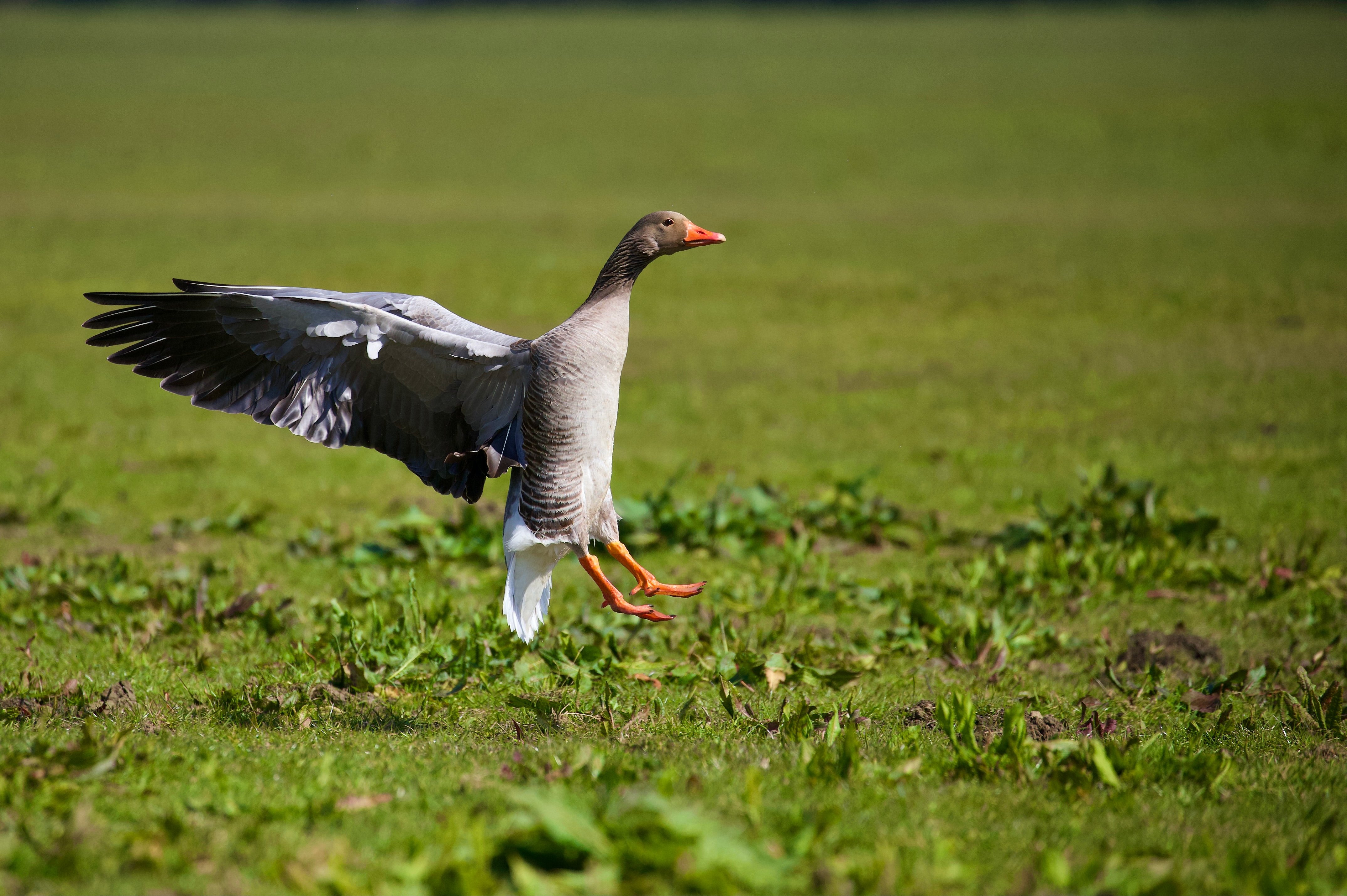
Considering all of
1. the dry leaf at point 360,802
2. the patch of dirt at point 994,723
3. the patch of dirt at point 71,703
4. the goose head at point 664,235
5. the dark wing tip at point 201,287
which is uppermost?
the goose head at point 664,235

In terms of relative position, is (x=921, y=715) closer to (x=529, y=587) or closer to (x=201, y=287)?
(x=529, y=587)

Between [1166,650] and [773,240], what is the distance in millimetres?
18420

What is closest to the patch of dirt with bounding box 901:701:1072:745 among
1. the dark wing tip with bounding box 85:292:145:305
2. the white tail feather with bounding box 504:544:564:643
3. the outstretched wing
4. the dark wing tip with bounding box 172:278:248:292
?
the white tail feather with bounding box 504:544:564:643

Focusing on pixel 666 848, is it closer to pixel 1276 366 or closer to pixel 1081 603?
pixel 1081 603

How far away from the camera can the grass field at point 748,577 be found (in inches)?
160

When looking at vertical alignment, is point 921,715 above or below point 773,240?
below

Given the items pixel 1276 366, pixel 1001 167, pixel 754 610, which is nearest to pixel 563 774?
pixel 754 610

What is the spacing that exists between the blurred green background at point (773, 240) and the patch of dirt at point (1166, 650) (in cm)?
293

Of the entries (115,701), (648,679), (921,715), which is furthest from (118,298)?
(921,715)

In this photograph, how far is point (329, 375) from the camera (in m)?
6.04

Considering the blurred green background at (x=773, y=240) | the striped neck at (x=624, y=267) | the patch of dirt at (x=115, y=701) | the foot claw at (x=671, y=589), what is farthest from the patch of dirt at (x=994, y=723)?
the blurred green background at (x=773, y=240)

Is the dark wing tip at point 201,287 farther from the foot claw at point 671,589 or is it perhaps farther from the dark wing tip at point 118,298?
the foot claw at point 671,589

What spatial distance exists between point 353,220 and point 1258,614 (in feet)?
71.7

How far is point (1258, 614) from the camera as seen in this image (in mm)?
7605
